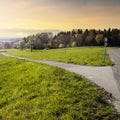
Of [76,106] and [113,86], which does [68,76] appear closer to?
[113,86]

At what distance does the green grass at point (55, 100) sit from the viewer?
1354 cm

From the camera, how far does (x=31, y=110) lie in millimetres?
15047

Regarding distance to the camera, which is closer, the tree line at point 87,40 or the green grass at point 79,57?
the green grass at point 79,57

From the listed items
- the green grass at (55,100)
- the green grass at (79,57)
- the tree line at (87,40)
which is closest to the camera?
the green grass at (55,100)

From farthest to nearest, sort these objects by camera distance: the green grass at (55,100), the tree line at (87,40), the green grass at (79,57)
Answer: the tree line at (87,40), the green grass at (79,57), the green grass at (55,100)

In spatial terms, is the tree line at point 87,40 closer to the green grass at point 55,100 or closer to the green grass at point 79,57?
the green grass at point 79,57

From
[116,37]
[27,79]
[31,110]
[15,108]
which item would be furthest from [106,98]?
[116,37]

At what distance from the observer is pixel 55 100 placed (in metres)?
15.9

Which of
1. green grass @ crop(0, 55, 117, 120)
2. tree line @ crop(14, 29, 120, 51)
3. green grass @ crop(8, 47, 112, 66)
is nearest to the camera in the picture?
green grass @ crop(0, 55, 117, 120)

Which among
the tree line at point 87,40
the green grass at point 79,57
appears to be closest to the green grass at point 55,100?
the green grass at point 79,57

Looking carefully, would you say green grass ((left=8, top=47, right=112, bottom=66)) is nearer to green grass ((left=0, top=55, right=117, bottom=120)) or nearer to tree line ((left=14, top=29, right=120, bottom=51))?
green grass ((left=0, top=55, right=117, bottom=120))

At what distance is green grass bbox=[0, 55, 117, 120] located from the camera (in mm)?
13539

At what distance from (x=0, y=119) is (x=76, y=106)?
428 centimetres

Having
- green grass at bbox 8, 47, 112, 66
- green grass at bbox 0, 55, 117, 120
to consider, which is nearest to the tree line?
green grass at bbox 8, 47, 112, 66
